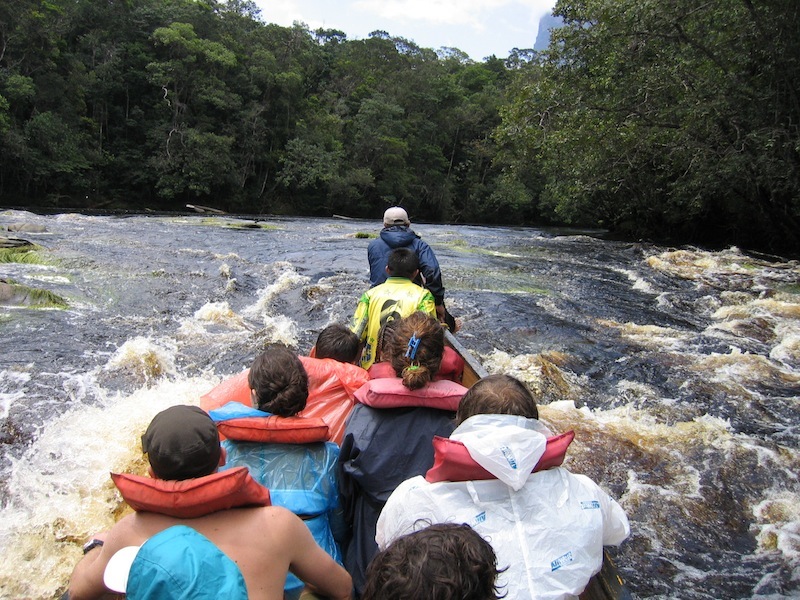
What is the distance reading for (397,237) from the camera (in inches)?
180

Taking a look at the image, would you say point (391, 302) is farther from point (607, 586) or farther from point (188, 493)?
point (188, 493)

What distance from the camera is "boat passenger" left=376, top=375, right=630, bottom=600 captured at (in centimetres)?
158

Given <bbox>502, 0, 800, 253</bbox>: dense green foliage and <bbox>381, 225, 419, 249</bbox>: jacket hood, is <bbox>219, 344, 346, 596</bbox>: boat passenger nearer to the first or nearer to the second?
<bbox>381, 225, 419, 249</bbox>: jacket hood

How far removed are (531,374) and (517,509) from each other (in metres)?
4.44

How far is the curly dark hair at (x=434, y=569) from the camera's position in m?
1.09

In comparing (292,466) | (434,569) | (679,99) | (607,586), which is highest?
(679,99)

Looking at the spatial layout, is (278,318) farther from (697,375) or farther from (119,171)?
(119,171)

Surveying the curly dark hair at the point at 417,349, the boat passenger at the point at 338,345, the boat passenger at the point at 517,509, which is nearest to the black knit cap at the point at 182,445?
the boat passenger at the point at 517,509

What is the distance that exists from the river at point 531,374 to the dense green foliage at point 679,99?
361cm

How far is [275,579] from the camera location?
65.0 inches

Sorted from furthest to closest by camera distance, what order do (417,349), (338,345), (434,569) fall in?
(338,345) < (417,349) < (434,569)

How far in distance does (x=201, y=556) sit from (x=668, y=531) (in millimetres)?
3155

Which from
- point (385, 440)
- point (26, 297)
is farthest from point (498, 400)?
point (26, 297)

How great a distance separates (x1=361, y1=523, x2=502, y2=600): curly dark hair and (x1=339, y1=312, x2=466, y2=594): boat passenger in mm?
1031
